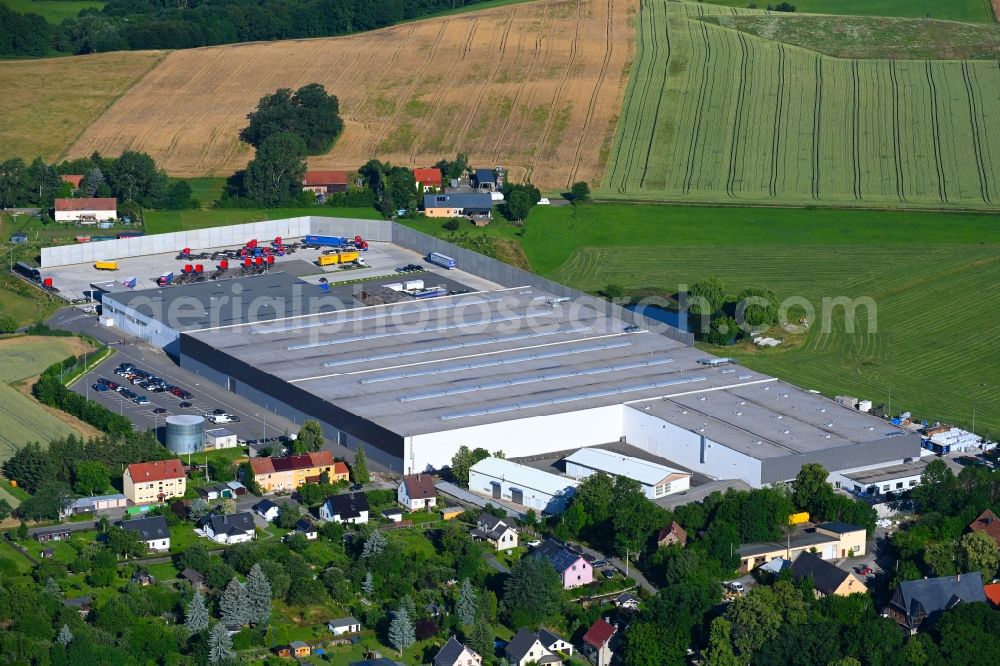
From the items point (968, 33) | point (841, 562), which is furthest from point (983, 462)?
point (968, 33)

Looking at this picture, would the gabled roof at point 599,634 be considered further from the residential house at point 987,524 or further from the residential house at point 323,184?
the residential house at point 323,184

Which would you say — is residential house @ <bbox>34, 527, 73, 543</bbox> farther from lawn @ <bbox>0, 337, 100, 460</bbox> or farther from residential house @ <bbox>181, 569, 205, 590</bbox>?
lawn @ <bbox>0, 337, 100, 460</bbox>

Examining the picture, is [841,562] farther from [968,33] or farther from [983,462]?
[968,33]

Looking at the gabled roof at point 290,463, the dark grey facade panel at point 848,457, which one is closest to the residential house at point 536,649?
the dark grey facade panel at point 848,457

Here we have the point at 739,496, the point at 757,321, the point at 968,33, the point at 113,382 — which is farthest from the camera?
the point at 968,33

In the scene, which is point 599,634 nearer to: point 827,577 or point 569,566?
point 569,566

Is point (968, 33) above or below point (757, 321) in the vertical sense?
above

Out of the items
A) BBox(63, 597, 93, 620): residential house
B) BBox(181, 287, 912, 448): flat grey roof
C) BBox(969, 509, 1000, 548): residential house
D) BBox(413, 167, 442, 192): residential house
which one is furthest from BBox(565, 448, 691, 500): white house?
BBox(413, 167, 442, 192): residential house
